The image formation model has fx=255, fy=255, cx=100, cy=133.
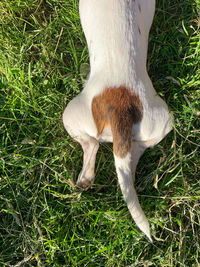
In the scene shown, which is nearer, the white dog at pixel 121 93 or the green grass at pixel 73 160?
the white dog at pixel 121 93

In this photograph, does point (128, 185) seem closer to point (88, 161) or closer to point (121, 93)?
point (88, 161)

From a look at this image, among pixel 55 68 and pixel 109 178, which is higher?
pixel 55 68

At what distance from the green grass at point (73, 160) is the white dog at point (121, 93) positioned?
415 mm

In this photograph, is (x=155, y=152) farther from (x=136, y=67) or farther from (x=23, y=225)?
(x=23, y=225)

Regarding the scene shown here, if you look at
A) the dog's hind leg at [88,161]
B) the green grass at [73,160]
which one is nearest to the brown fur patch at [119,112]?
the dog's hind leg at [88,161]

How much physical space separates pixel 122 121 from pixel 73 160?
811 mm

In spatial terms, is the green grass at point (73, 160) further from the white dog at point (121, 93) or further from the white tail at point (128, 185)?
the white dog at point (121, 93)

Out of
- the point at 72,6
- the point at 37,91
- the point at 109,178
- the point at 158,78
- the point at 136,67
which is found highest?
the point at 72,6

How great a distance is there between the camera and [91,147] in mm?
2258

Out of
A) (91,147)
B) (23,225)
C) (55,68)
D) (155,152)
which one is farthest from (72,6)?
(23,225)

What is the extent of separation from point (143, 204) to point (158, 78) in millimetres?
1273

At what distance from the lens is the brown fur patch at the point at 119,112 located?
1.87m

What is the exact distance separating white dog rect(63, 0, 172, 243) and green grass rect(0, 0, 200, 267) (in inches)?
16.3


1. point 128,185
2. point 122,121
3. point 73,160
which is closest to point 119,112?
point 122,121
